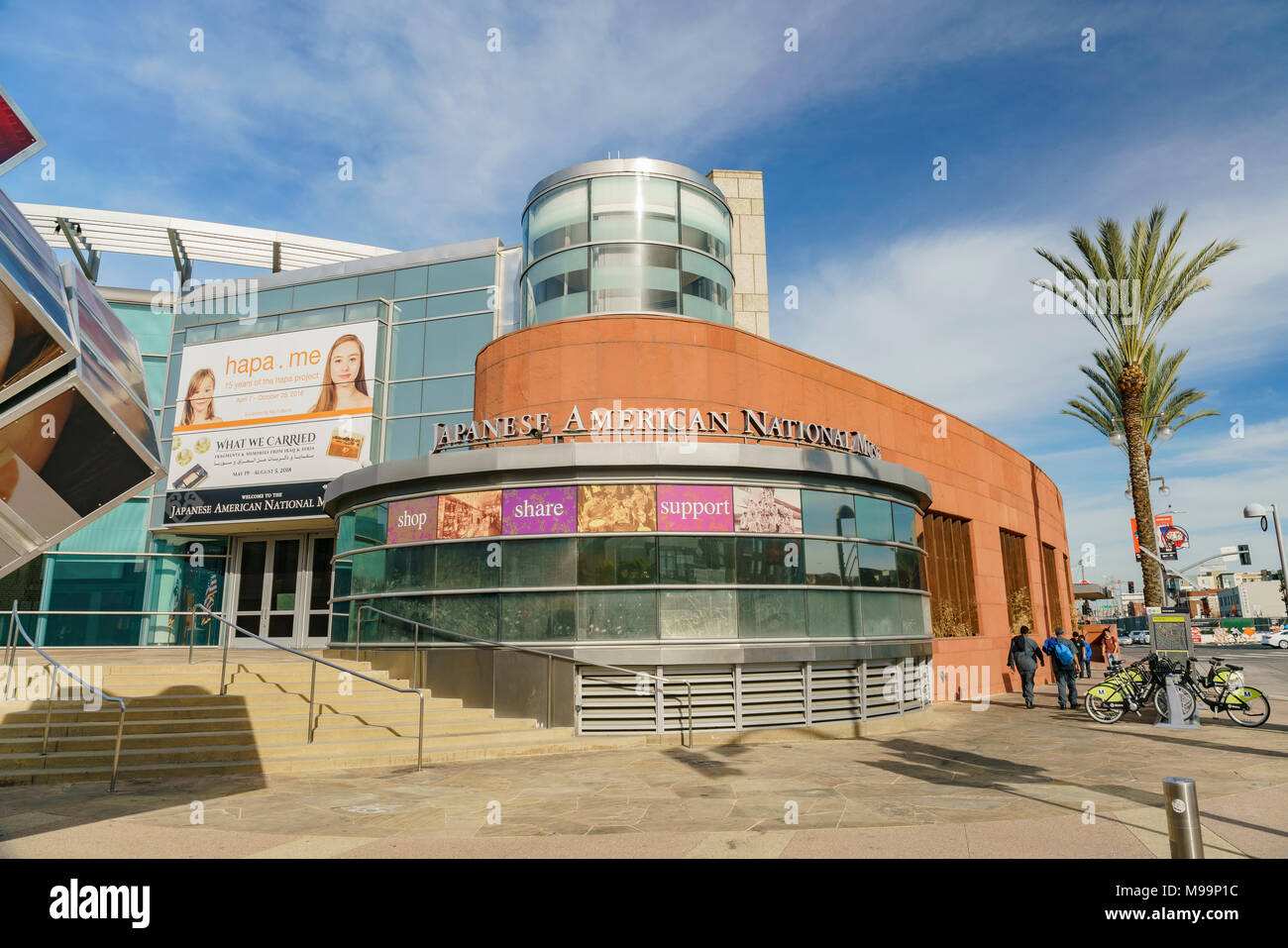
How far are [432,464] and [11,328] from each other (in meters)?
11.9

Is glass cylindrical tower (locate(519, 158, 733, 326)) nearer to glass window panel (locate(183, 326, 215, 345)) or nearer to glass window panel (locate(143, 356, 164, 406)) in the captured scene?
glass window panel (locate(183, 326, 215, 345))

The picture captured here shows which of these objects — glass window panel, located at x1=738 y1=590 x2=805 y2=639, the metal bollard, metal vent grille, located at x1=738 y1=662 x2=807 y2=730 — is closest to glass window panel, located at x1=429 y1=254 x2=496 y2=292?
glass window panel, located at x1=738 y1=590 x2=805 y2=639

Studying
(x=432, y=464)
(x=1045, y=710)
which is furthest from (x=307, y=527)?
(x=1045, y=710)

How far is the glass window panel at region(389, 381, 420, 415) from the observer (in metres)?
26.0

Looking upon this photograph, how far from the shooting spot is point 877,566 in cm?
1574

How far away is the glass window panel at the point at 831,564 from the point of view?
47.9 ft

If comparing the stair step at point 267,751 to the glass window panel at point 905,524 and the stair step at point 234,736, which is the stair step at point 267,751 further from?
the glass window panel at point 905,524

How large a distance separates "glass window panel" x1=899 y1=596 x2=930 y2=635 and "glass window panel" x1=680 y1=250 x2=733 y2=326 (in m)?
7.35

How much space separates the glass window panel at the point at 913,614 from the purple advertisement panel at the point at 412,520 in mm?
9596

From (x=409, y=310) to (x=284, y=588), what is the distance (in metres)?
10.3

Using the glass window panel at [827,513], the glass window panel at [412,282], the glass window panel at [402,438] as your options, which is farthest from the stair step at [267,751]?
the glass window panel at [412,282]

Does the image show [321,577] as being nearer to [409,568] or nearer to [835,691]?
[409,568]
